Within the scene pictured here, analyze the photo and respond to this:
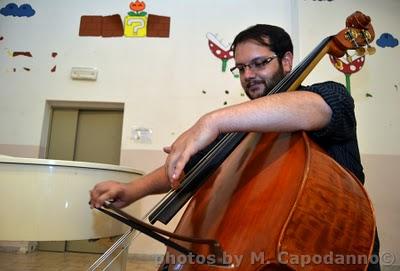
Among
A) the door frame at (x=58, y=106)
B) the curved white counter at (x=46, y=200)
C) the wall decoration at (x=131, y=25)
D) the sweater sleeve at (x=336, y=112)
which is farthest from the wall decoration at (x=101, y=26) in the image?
the sweater sleeve at (x=336, y=112)

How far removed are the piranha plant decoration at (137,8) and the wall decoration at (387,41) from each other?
2.27m

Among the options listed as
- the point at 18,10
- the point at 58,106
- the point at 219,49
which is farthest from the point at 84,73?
the point at 219,49

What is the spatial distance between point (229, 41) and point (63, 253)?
2536mm

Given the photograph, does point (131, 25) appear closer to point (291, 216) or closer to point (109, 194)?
point (109, 194)

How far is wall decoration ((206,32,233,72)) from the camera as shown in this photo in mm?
2738

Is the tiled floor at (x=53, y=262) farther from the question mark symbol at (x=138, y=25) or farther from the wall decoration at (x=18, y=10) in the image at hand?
the wall decoration at (x=18, y=10)

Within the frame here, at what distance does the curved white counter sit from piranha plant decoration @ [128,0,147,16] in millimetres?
2135

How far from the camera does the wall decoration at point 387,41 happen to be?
8.59 feet

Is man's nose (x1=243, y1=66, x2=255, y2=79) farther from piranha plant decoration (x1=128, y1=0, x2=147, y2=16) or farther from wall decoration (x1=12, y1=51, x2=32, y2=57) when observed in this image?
wall decoration (x1=12, y1=51, x2=32, y2=57)

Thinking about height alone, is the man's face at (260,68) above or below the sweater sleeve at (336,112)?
above

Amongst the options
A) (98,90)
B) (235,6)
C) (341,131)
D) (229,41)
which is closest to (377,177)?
(229,41)

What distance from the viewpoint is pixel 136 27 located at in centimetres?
283

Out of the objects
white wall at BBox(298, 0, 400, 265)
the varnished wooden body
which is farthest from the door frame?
the varnished wooden body

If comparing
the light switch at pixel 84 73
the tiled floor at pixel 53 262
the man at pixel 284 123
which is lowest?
the tiled floor at pixel 53 262
